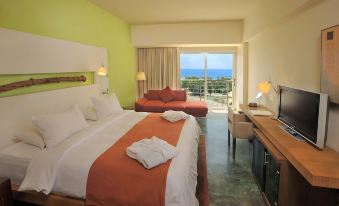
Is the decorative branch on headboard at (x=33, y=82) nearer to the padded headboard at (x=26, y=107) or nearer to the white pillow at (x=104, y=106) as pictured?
the padded headboard at (x=26, y=107)

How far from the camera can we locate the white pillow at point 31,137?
2420 mm

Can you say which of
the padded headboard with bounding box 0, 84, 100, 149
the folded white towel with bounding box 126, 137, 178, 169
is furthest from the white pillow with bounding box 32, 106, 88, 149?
the folded white towel with bounding box 126, 137, 178, 169

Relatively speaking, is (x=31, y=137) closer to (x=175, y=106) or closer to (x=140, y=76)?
(x=175, y=106)

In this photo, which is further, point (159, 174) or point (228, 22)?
point (228, 22)

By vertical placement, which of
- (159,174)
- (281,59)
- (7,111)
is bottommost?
(159,174)

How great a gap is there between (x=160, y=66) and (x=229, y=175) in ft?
14.6

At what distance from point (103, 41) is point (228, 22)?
126 inches

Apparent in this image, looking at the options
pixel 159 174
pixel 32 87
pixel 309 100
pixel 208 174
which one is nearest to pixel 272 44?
pixel 309 100

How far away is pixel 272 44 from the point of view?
369 cm

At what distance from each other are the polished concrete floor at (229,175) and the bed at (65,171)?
0.63 metres

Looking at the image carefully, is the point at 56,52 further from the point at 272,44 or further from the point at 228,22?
the point at 228,22

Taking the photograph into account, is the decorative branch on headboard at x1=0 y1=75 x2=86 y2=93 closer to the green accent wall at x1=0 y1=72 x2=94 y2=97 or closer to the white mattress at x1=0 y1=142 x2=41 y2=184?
the green accent wall at x1=0 y1=72 x2=94 y2=97

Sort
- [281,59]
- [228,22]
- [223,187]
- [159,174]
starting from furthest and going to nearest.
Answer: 1. [228,22]
2. [281,59]
3. [223,187]
4. [159,174]

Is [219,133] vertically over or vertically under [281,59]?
under
